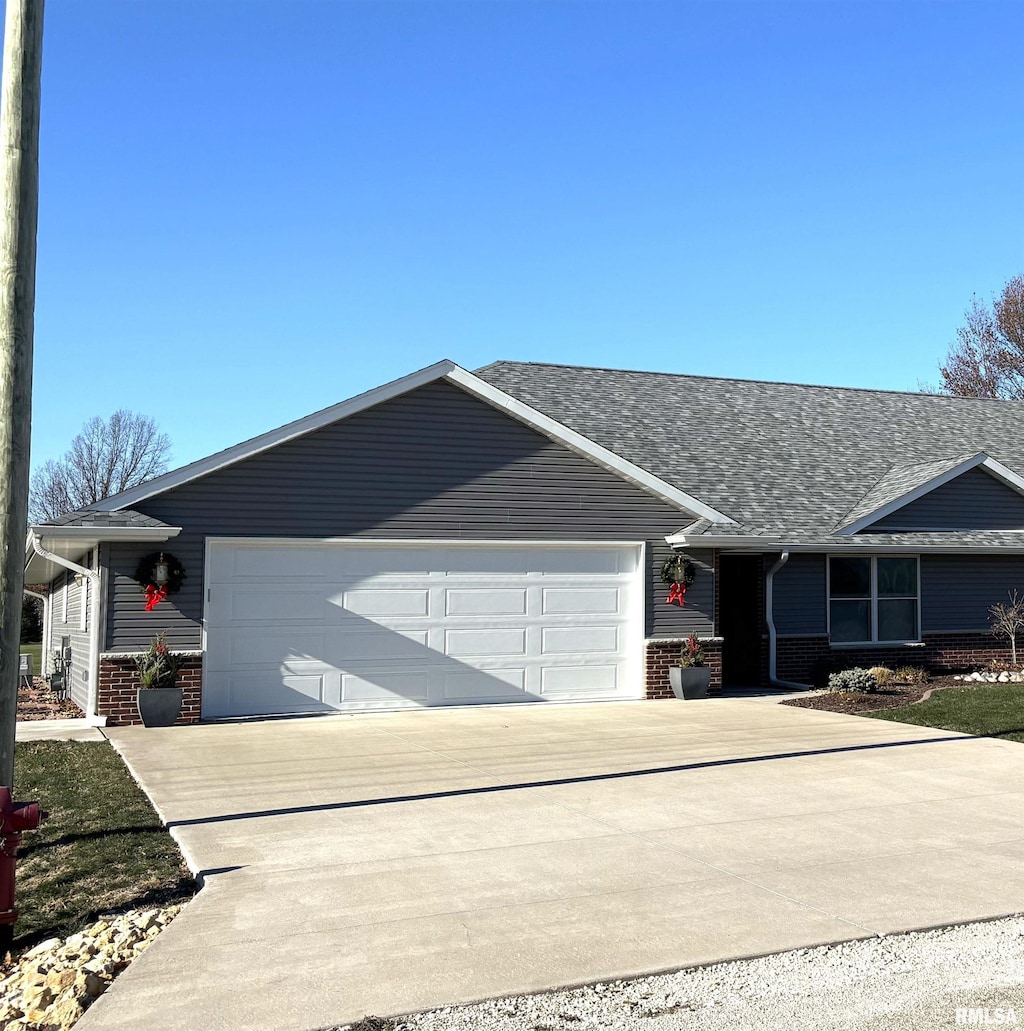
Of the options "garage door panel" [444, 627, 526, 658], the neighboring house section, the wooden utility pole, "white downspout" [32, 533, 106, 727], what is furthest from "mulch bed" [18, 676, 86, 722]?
the wooden utility pole

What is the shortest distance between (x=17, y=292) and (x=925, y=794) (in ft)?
26.5

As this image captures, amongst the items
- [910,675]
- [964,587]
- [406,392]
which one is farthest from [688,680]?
[964,587]

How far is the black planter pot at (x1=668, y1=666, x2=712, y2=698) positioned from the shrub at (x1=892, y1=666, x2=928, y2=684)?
3598 millimetres

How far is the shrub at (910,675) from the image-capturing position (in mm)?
18562

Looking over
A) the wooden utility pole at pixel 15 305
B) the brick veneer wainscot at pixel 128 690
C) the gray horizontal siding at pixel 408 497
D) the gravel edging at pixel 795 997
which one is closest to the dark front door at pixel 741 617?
the gray horizontal siding at pixel 408 497

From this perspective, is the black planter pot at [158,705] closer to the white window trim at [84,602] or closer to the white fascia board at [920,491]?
the white window trim at [84,602]

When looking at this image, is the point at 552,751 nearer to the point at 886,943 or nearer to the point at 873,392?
the point at 886,943

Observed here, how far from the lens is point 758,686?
19.3 metres

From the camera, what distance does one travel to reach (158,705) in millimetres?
14266

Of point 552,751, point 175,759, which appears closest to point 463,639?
point 552,751

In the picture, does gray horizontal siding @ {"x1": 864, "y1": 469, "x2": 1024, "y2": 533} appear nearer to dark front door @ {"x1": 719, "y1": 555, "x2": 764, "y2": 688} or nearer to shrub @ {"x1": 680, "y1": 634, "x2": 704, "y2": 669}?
dark front door @ {"x1": 719, "y1": 555, "x2": 764, "y2": 688}

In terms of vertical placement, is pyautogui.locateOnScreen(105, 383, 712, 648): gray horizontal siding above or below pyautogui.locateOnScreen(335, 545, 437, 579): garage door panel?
above

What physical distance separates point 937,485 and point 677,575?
6.18 m

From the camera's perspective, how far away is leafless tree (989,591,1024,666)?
66.8 ft
